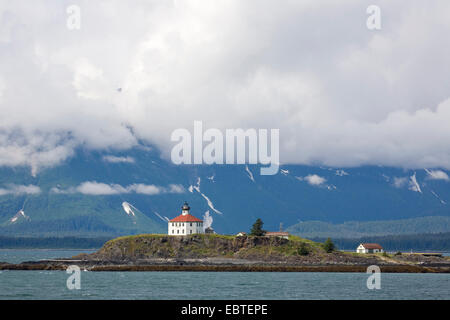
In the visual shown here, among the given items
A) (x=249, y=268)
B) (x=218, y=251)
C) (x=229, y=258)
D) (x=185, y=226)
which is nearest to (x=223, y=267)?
(x=249, y=268)

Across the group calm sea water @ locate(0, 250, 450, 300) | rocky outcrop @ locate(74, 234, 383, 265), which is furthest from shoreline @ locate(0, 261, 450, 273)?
rocky outcrop @ locate(74, 234, 383, 265)

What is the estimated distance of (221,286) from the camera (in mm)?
124000

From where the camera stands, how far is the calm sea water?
10819cm

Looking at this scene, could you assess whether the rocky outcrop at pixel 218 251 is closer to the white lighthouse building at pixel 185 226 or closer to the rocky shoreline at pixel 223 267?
the rocky shoreline at pixel 223 267

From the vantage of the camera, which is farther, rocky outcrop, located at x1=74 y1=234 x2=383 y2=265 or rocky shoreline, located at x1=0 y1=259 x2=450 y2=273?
rocky outcrop, located at x1=74 y1=234 x2=383 y2=265

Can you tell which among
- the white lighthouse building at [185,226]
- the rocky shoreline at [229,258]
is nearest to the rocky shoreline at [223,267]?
the rocky shoreline at [229,258]

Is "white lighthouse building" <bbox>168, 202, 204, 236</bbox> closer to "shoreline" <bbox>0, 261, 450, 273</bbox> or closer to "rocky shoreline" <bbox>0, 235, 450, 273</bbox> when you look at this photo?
"rocky shoreline" <bbox>0, 235, 450, 273</bbox>

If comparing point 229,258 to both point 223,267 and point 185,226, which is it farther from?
point 185,226

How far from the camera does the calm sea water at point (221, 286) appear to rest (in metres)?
108
